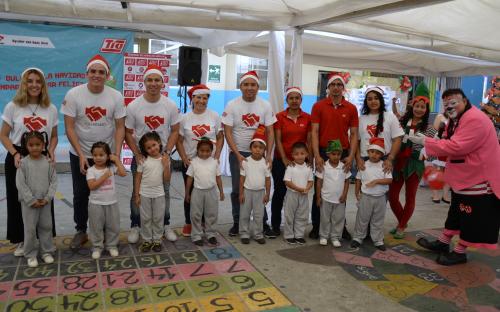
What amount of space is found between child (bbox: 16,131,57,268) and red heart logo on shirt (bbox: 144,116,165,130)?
0.90m

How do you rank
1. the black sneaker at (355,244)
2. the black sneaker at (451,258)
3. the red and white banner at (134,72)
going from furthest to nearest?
the red and white banner at (134,72), the black sneaker at (355,244), the black sneaker at (451,258)

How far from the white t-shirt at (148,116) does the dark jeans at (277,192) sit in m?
1.26

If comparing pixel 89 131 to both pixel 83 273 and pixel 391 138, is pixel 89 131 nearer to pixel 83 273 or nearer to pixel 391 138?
pixel 83 273

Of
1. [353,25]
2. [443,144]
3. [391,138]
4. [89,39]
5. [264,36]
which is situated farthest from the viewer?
[89,39]

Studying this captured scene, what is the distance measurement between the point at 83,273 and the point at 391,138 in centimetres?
326

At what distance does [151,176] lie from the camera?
3.97 meters

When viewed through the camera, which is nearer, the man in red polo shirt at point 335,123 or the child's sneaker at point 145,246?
the child's sneaker at point 145,246

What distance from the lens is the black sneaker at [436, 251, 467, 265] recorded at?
4.08 meters

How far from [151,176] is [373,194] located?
2254mm

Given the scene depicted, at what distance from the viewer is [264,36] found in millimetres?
5648

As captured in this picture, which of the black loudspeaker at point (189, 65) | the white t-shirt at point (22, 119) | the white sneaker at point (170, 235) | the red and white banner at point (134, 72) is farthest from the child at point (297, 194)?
the red and white banner at point (134, 72)

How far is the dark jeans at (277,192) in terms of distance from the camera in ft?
14.9

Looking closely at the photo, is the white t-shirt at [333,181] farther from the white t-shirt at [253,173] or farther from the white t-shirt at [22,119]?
the white t-shirt at [22,119]

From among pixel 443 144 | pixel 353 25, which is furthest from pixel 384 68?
pixel 443 144
